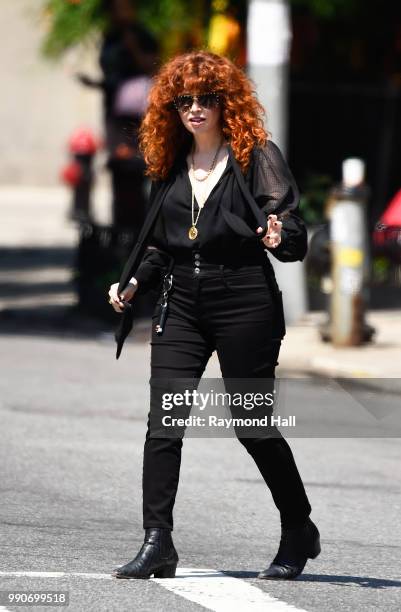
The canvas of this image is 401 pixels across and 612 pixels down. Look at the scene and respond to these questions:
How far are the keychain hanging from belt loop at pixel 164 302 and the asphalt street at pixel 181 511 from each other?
908 millimetres

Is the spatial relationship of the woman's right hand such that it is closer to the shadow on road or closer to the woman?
the woman

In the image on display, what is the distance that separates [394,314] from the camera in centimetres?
1664

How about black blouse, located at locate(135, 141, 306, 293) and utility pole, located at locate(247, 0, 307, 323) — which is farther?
utility pole, located at locate(247, 0, 307, 323)

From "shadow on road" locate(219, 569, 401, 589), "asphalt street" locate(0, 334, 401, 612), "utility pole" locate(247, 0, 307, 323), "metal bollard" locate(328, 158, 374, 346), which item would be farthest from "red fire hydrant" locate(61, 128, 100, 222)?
"shadow on road" locate(219, 569, 401, 589)

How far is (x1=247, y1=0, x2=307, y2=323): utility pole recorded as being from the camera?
15.2 m

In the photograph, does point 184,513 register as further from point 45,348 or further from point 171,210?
point 45,348

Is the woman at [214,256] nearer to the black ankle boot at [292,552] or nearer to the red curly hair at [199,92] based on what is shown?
the red curly hair at [199,92]

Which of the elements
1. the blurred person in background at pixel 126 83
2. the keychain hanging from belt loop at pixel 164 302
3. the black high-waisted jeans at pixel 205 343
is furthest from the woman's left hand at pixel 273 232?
the blurred person in background at pixel 126 83

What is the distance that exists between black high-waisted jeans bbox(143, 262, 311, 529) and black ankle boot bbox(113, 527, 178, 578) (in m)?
0.04

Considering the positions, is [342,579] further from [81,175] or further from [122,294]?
[81,175]

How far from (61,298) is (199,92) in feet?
47.1

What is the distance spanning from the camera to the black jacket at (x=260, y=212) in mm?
5762

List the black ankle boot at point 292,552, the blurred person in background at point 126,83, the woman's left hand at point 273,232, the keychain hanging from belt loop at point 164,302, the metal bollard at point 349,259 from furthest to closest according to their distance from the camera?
the blurred person in background at point 126,83
the metal bollard at point 349,259
the black ankle boot at point 292,552
the keychain hanging from belt loop at point 164,302
the woman's left hand at point 273,232

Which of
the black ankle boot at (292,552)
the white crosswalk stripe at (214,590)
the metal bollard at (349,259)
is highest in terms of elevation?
the metal bollard at (349,259)
